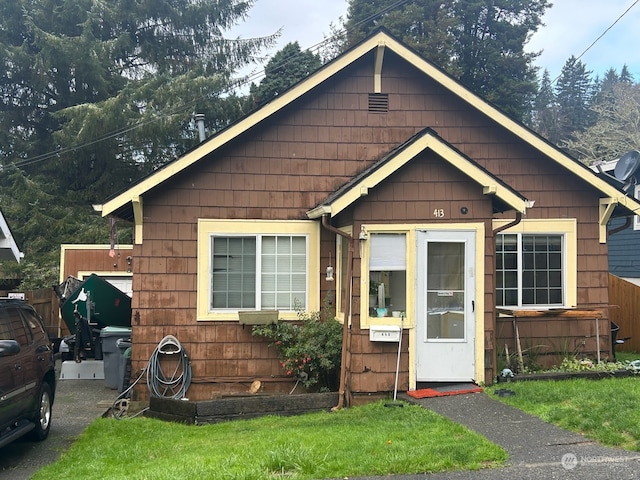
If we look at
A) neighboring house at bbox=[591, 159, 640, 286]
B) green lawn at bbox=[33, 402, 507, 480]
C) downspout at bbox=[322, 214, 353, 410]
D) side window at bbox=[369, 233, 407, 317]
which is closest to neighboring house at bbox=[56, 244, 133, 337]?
green lawn at bbox=[33, 402, 507, 480]

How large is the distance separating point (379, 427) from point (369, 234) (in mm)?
2863

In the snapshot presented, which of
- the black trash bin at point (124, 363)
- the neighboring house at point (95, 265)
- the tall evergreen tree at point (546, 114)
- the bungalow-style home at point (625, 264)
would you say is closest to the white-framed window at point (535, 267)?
the bungalow-style home at point (625, 264)

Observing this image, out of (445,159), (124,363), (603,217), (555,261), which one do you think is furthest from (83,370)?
(603,217)

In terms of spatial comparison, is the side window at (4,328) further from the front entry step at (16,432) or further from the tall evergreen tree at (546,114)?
the tall evergreen tree at (546,114)

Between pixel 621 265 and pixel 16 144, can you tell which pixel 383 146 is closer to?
pixel 621 265

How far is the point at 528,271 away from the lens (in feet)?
34.9

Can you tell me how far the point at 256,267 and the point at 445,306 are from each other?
3261 mm

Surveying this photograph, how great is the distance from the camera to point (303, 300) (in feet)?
34.1

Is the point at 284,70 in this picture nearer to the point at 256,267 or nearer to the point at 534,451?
the point at 256,267

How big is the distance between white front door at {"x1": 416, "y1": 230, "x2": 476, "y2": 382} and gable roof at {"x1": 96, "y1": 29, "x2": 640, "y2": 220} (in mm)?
2723

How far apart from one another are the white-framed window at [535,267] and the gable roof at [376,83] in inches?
37.0

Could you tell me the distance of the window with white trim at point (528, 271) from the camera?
10617 millimetres

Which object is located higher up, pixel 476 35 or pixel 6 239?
pixel 476 35

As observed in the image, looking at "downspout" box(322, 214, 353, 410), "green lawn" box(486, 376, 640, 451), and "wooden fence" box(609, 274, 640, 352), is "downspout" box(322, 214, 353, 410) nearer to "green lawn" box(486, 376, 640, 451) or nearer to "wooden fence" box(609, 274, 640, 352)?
"green lawn" box(486, 376, 640, 451)
